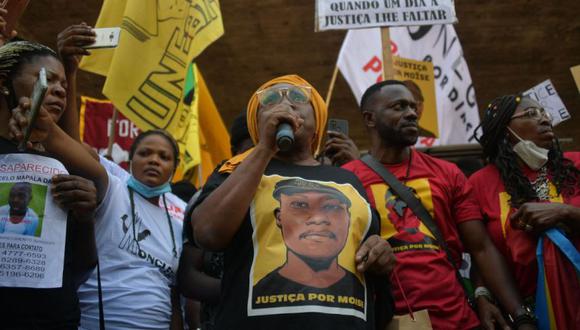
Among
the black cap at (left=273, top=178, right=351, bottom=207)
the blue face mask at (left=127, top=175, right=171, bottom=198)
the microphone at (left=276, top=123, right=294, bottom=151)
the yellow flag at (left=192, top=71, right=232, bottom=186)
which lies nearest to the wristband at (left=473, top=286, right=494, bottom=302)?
the black cap at (left=273, top=178, right=351, bottom=207)

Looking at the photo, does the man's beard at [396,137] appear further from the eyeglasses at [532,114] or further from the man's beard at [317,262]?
the man's beard at [317,262]

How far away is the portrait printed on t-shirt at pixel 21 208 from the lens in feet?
6.72

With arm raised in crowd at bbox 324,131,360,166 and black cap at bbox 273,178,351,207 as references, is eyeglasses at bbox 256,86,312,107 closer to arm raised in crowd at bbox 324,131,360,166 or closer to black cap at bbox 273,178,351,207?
black cap at bbox 273,178,351,207

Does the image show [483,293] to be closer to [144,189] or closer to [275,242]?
[275,242]

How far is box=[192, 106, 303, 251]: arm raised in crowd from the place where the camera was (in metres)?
1.97

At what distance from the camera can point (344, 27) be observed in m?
4.50

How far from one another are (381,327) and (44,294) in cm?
109

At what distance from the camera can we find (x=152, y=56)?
451 cm

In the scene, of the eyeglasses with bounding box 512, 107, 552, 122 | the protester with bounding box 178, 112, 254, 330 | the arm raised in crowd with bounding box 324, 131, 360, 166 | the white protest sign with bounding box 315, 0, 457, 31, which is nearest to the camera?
the protester with bounding box 178, 112, 254, 330

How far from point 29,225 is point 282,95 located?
91 centimetres

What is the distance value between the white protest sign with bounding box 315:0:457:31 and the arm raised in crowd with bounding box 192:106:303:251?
260 cm

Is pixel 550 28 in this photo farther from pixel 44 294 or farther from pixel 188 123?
pixel 44 294

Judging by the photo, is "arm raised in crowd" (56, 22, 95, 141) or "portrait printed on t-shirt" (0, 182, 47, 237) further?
"arm raised in crowd" (56, 22, 95, 141)

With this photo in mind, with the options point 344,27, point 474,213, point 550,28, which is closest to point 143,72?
point 344,27
